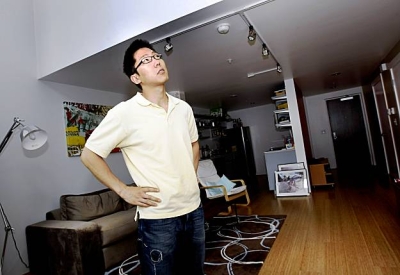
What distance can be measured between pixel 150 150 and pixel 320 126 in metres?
6.79

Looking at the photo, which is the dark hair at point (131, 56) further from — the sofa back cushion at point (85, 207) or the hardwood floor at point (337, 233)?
the sofa back cushion at point (85, 207)

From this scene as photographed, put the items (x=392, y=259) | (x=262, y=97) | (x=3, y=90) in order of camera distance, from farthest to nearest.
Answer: (x=262, y=97) → (x=3, y=90) → (x=392, y=259)

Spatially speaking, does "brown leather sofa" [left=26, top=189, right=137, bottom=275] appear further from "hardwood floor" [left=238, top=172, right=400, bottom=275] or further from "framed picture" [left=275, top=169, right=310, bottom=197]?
"framed picture" [left=275, top=169, right=310, bottom=197]

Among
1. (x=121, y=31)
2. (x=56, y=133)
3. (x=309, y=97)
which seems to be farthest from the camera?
(x=309, y=97)

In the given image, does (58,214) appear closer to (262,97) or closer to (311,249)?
(311,249)

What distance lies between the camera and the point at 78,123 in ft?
Answer: 10.8

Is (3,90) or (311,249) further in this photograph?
(3,90)

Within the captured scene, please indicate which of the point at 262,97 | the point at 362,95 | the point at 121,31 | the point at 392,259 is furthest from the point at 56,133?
the point at 362,95

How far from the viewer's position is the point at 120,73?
122 inches

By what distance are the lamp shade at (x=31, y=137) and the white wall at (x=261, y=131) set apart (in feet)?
19.8

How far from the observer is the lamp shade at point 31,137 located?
2225mm

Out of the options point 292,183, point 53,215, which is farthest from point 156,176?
point 292,183

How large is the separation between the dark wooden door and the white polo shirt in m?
6.58

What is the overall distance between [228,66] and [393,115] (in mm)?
2946
